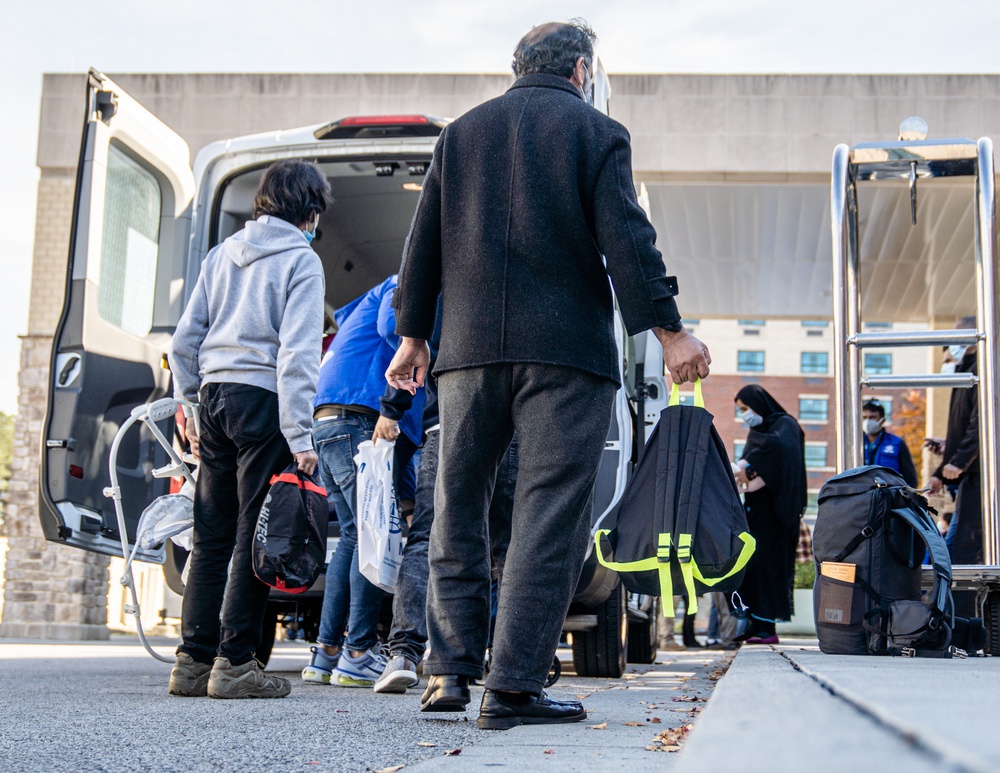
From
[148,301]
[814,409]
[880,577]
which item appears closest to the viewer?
[880,577]

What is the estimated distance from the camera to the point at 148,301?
6121mm

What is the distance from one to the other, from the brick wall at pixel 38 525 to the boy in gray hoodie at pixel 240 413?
10342mm

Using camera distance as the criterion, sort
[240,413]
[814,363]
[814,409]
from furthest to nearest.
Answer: [814,363] < [814,409] < [240,413]

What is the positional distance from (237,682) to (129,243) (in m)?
2.59

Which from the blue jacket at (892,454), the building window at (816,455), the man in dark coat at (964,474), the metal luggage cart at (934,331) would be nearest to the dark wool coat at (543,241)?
the metal luggage cart at (934,331)

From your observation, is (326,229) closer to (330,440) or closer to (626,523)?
(330,440)

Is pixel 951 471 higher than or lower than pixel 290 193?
lower

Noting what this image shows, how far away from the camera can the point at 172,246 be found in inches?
244

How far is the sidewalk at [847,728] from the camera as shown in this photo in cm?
118

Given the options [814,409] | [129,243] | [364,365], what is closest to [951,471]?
[364,365]

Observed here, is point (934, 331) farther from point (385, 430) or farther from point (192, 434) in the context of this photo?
point (192, 434)

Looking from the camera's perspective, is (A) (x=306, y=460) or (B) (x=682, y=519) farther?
(A) (x=306, y=460)

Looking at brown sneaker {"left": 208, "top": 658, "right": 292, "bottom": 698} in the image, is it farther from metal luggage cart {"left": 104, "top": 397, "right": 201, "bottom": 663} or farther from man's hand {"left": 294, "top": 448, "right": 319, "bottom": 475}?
metal luggage cart {"left": 104, "top": 397, "right": 201, "bottom": 663}
